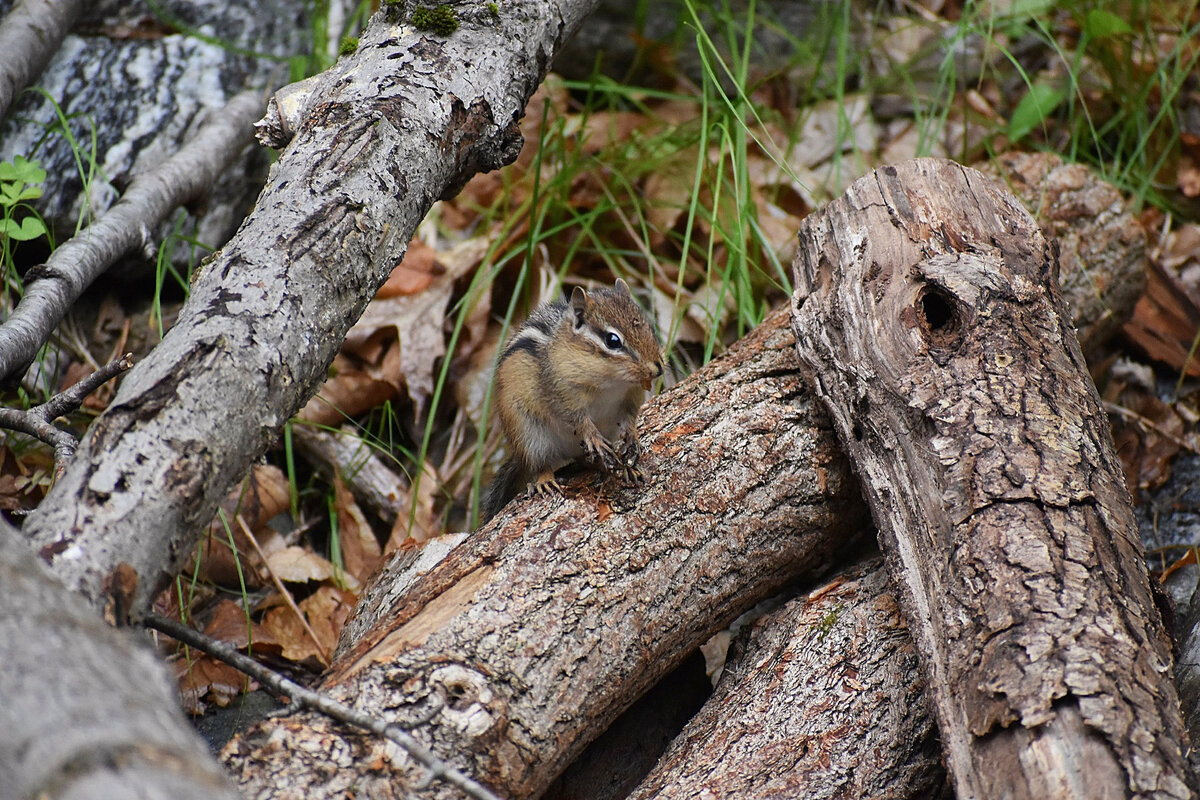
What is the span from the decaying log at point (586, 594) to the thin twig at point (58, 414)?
2.76 ft

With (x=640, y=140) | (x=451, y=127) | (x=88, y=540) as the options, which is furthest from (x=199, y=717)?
(x=640, y=140)

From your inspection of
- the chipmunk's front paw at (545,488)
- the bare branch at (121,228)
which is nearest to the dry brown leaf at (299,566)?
the bare branch at (121,228)

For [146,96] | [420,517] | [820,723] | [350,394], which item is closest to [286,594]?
[420,517]

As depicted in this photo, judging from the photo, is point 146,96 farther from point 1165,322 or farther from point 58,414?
point 1165,322

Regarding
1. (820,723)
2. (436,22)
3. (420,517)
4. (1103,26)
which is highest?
(436,22)

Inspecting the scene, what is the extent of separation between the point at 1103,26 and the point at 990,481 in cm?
388

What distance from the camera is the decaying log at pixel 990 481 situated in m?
2.05

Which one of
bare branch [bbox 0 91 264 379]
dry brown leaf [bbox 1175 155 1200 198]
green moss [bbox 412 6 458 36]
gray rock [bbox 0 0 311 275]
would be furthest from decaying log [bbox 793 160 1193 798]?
dry brown leaf [bbox 1175 155 1200 198]

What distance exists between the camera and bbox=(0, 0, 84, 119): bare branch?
397 centimetres

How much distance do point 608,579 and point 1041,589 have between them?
105 cm

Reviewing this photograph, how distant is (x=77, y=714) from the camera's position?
1.40 metres

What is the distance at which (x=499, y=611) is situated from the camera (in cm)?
243

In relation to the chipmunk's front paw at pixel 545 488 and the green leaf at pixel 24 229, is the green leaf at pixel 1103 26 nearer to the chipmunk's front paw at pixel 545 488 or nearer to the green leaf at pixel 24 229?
the chipmunk's front paw at pixel 545 488

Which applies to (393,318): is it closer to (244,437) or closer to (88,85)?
(88,85)
